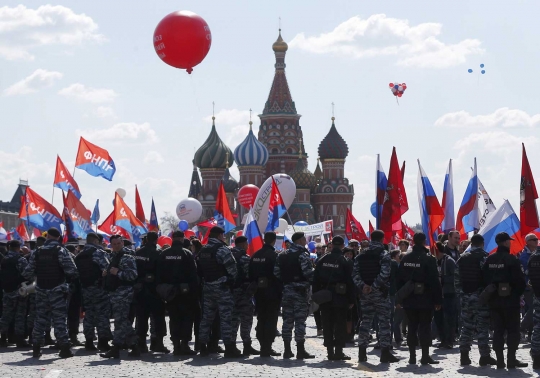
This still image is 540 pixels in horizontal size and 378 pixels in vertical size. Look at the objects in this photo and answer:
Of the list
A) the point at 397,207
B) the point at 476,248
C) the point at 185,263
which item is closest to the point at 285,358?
the point at 185,263

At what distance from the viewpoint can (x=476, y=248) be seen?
1506 cm

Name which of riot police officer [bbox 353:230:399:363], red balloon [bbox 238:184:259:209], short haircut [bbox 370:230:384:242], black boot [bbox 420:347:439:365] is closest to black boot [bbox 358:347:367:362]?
riot police officer [bbox 353:230:399:363]

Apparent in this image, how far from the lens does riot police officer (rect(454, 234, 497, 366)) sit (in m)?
14.8

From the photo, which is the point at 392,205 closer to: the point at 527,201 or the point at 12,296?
the point at 527,201

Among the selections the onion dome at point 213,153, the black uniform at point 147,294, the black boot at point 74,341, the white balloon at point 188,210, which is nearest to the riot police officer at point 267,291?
the black uniform at point 147,294

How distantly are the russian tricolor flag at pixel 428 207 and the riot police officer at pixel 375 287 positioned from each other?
7.00 m

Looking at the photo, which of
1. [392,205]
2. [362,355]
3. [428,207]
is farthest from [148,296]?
[428,207]

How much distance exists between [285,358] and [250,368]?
1.53 m

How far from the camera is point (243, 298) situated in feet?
56.3

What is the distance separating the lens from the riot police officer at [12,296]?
729 inches

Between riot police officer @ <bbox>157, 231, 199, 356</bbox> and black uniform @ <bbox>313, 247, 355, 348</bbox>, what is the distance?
2.05 metres

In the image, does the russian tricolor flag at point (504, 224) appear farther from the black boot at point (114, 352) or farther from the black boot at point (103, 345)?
the black boot at point (114, 352)

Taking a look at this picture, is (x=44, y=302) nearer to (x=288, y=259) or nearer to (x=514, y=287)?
(x=288, y=259)

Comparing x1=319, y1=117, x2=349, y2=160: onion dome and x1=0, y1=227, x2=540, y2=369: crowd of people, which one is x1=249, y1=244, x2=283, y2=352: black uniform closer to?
x1=0, y1=227, x2=540, y2=369: crowd of people
